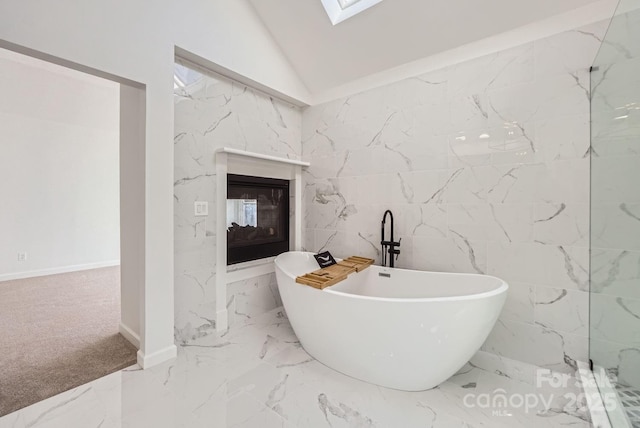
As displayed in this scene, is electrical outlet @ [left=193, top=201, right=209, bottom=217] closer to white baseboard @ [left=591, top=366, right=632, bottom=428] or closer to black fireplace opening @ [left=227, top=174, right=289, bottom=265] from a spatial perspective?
black fireplace opening @ [left=227, top=174, right=289, bottom=265]

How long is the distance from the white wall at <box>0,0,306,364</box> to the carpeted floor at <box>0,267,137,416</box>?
44cm

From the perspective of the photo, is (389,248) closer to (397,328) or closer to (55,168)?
(397,328)

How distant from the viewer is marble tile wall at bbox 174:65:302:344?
2.18 metres

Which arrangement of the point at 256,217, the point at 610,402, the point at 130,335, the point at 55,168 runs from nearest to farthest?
the point at 610,402
the point at 130,335
the point at 256,217
the point at 55,168

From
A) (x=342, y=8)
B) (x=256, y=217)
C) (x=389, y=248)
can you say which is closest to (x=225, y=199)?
(x=256, y=217)

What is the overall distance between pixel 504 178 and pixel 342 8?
6.58 ft

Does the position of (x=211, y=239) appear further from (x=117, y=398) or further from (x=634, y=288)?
(x=634, y=288)

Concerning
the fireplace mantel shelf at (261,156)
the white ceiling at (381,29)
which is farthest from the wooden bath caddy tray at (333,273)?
the white ceiling at (381,29)

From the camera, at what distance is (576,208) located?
1750 millimetres

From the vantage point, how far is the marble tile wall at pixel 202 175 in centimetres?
218

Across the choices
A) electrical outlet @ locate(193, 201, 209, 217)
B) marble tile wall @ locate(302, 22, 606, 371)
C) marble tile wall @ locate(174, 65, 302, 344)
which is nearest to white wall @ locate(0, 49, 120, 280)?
marble tile wall @ locate(174, 65, 302, 344)

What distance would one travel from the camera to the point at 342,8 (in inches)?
94.6

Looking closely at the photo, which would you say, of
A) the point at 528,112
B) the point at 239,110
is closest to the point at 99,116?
the point at 239,110

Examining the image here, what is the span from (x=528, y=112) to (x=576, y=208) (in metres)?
0.73
